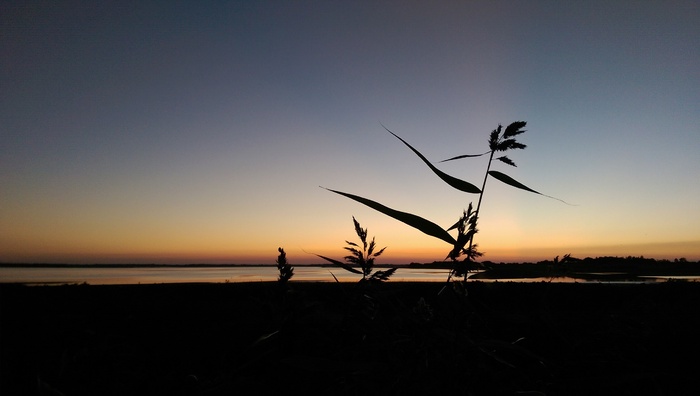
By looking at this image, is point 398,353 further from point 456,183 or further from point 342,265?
point 456,183

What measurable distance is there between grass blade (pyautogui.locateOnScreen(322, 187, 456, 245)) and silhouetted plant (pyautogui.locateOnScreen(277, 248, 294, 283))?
428 millimetres

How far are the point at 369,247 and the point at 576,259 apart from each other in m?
0.74

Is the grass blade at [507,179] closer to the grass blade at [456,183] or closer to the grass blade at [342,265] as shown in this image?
the grass blade at [456,183]

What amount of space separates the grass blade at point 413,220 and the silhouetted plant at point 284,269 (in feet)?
1.40

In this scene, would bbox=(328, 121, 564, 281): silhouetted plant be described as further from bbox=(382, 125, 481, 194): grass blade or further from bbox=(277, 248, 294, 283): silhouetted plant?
bbox=(277, 248, 294, 283): silhouetted plant

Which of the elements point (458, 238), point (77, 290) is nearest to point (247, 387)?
point (458, 238)

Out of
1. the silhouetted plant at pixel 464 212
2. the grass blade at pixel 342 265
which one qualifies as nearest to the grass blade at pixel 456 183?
the silhouetted plant at pixel 464 212

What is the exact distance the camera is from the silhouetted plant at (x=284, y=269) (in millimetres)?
1272

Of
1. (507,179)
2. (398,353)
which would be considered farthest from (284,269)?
(507,179)

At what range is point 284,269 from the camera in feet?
4.33

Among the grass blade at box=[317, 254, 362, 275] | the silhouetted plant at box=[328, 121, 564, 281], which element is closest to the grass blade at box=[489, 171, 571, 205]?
the silhouetted plant at box=[328, 121, 564, 281]

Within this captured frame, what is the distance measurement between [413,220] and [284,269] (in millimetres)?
496

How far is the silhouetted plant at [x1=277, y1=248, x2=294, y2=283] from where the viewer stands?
1.27 m

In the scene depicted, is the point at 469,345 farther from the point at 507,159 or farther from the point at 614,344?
the point at 614,344
